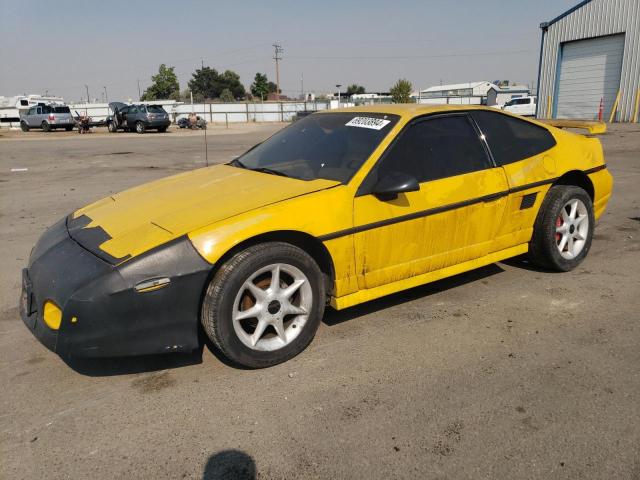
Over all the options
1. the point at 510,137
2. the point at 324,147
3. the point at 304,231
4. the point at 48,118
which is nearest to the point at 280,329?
the point at 304,231

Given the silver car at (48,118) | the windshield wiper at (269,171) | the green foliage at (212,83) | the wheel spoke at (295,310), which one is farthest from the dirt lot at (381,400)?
the green foliage at (212,83)

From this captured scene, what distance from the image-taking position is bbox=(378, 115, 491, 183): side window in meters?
3.45

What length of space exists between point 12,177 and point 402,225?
10.4 metres

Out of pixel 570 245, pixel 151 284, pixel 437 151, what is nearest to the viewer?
pixel 151 284

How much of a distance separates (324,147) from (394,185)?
79cm

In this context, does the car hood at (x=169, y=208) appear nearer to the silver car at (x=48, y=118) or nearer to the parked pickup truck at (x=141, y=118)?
the parked pickup truck at (x=141, y=118)

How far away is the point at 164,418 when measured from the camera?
2.55m

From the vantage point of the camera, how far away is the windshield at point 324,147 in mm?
3443

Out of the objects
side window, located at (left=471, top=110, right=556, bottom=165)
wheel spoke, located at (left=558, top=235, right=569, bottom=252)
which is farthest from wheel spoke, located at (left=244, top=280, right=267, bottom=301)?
wheel spoke, located at (left=558, top=235, right=569, bottom=252)

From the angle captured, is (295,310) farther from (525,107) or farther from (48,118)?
(48,118)

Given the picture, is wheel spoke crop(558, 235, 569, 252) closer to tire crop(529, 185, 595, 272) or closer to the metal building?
tire crop(529, 185, 595, 272)

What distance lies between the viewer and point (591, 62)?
25.0 meters

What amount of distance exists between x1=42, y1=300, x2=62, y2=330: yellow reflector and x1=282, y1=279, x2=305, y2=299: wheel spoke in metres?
1.17

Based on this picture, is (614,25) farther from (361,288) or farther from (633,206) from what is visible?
(361,288)
